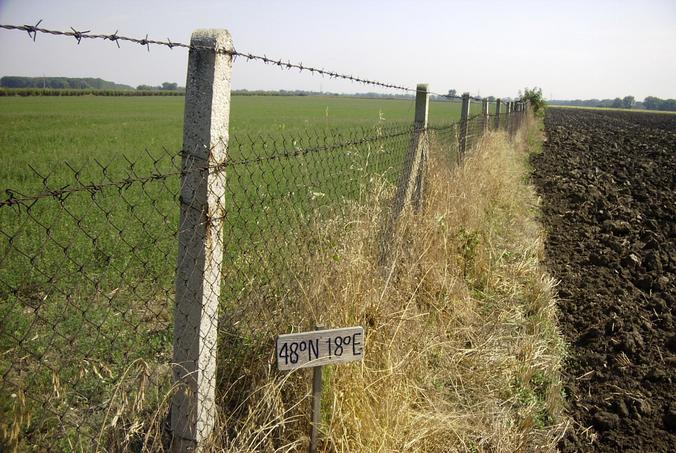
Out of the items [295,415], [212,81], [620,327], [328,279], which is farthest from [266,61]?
[620,327]

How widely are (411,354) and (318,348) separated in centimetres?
109

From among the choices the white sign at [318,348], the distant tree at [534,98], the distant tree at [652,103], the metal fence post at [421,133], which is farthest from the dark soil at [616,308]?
the distant tree at [652,103]

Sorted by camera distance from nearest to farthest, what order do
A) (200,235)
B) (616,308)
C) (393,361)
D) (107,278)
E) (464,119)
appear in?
(200,235) → (393,361) → (616,308) → (107,278) → (464,119)

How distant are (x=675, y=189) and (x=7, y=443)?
1201 centimetres

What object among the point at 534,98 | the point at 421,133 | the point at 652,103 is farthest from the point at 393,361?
the point at 652,103

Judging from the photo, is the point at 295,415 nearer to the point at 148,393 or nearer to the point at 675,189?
the point at 148,393

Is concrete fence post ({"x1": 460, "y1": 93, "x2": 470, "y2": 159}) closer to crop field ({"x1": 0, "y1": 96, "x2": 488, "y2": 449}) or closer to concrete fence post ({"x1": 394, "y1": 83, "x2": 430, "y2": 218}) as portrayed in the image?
Answer: crop field ({"x1": 0, "y1": 96, "x2": 488, "y2": 449})

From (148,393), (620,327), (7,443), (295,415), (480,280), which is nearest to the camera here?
(7,443)

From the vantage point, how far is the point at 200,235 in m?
2.04

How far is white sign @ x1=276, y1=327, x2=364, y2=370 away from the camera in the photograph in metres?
2.19

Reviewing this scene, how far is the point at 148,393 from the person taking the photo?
2830 mm

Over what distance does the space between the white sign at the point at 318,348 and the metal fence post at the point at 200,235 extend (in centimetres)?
31

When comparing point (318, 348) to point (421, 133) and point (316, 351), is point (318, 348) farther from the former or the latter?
point (421, 133)

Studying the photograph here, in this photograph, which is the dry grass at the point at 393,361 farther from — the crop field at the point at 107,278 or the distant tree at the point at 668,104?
the distant tree at the point at 668,104
